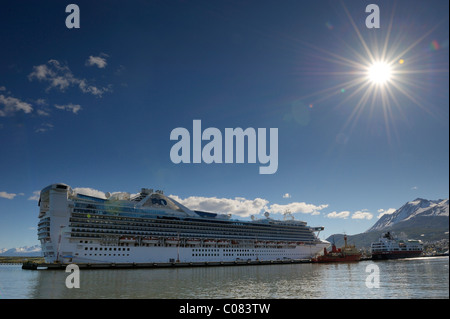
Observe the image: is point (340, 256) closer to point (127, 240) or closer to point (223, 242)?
point (223, 242)

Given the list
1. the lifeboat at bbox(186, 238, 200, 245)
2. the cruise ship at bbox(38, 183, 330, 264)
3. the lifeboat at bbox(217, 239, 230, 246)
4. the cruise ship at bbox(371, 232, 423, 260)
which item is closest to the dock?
the cruise ship at bbox(38, 183, 330, 264)

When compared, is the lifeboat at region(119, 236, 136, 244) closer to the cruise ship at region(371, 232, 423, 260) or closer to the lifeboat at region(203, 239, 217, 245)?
the lifeboat at region(203, 239, 217, 245)

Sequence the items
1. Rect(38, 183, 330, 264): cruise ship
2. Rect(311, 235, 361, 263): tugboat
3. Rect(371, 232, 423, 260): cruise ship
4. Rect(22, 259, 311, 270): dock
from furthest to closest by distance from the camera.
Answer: Rect(371, 232, 423, 260): cruise ship < Rect(311, 235, 361, 263): tugboat < Rect(38, 183, 330, 264): cruise ship < Rect(22, 259, 311, 270): dock

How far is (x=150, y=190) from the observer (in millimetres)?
88312

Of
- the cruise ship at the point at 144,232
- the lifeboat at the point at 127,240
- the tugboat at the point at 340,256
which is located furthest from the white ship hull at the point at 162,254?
the tugboat at the point at 340,256

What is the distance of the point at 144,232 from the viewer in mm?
75688

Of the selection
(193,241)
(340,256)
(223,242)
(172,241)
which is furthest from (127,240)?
(340,256)

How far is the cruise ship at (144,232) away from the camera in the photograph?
212ft

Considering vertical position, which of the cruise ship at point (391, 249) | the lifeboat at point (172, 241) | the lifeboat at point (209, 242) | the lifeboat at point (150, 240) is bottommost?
the cruise ship at point (391, 249)

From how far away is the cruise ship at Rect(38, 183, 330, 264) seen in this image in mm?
64500

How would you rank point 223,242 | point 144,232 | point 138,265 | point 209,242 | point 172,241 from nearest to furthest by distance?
point 138,265
point 144,232
point 172,241
point 209,242
point 223,242

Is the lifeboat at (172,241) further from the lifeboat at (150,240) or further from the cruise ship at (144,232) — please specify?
the lifeboat at (150,240)
